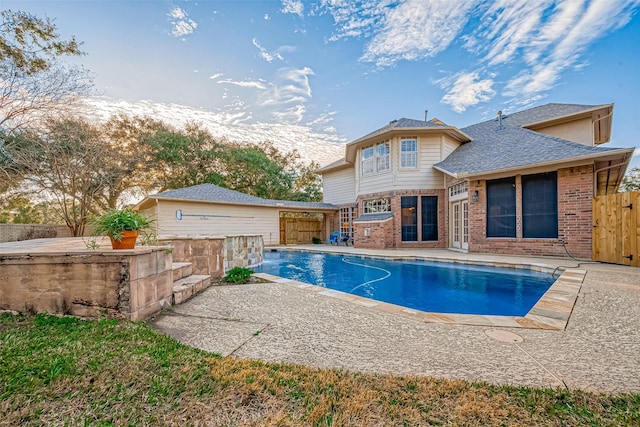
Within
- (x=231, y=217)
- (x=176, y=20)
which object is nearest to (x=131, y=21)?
(x=176, y=20)

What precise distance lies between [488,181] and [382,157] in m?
4.91

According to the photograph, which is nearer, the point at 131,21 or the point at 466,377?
the point at 466,377

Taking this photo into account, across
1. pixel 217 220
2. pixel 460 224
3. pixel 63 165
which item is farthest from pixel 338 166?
pixel 63 165

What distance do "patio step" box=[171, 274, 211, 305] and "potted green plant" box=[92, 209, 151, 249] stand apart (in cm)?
104

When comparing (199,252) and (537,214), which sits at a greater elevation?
(537,214)

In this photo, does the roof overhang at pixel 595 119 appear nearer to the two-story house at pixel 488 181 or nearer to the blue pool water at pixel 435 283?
the two-story house at pixel 488 181

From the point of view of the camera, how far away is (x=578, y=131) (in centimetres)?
1231

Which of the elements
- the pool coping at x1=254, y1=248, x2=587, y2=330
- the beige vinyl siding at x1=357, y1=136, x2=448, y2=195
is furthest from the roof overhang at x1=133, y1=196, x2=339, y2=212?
the pool coping at x1=254, y1=248, x2=587, y2=330

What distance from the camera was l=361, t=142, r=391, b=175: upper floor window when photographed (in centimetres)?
1334

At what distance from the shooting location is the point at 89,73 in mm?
8453

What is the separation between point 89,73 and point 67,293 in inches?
344

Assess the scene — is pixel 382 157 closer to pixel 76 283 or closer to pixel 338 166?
pixel 338 166

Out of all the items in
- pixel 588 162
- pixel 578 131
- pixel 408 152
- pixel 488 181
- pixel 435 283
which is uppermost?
pixel 578 131

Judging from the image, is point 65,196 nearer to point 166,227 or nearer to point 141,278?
point 166,227
